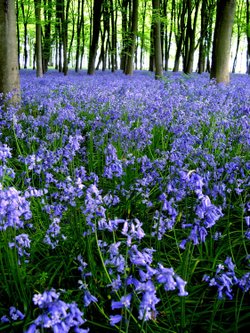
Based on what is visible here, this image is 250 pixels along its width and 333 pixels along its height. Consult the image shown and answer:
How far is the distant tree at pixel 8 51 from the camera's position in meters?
6.32

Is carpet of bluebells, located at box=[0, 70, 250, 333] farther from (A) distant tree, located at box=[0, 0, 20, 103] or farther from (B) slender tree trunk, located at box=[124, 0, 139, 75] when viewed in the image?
(B) slender tree trunk, located at box=[124, 0, 139, 75]

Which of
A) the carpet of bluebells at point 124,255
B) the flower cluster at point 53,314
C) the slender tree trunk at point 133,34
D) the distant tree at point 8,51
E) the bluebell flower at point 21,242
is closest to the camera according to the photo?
the flower cluster at point 53,314

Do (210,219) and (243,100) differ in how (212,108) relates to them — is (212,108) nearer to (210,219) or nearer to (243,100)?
(243,100)

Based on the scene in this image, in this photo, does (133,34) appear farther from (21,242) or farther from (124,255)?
(21,242)

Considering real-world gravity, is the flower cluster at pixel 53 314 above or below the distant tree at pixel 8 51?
below

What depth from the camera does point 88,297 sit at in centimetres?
154


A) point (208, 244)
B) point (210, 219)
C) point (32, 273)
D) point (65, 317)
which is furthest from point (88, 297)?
point (208, 244)

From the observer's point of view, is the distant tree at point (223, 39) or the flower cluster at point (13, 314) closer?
the flower cluster at point (13, 314)

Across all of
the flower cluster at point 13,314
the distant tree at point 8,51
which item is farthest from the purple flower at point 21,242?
the distant tree at point 8,51

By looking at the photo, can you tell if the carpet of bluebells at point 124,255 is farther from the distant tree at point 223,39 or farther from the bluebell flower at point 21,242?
the distant tree at point 223,39

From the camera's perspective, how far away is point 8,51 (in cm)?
654

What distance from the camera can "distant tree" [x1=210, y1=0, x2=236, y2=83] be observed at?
418 inches

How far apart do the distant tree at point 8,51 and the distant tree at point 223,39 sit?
6633 millimetres

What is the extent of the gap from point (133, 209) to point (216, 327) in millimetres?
1516
